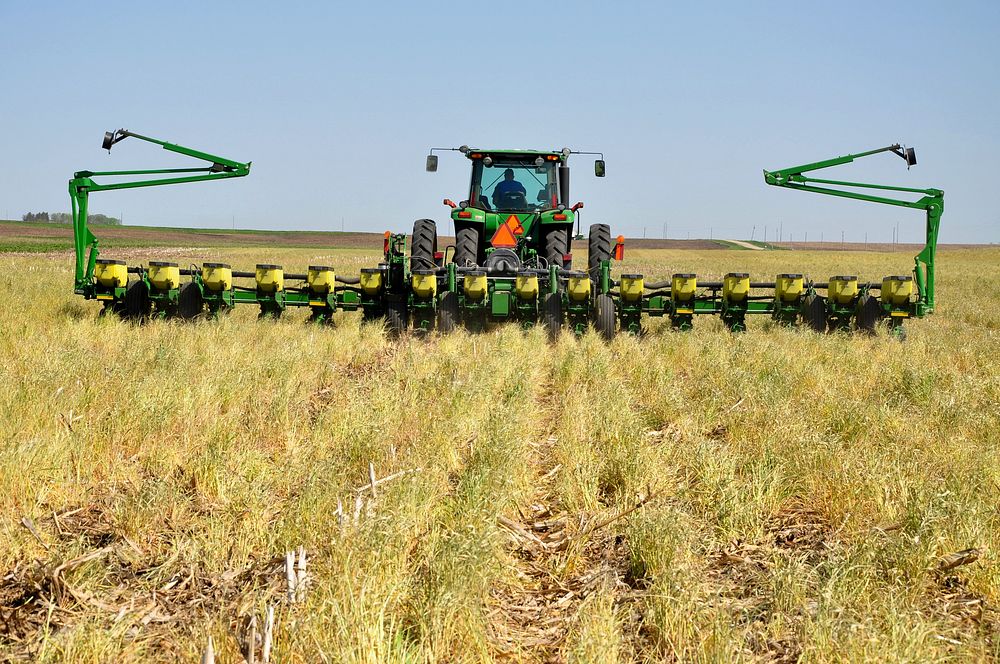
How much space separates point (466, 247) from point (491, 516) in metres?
8.24

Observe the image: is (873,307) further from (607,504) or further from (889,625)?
(889,625)

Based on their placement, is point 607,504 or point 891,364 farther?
point 891,364

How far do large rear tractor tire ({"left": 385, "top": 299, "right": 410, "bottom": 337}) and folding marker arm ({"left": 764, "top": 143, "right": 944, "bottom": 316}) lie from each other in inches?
206

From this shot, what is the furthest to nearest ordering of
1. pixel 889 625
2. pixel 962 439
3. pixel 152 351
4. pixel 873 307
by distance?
1. pixel 873 307
2. pixel 152 351
3. pixel 962 439
4. pixel 889 625

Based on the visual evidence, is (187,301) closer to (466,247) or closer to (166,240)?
(466,247)

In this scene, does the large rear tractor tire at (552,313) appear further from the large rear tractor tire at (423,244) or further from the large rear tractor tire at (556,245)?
the large rear tractor tire at (423,244)

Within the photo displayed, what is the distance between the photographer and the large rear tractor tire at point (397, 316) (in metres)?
11.1

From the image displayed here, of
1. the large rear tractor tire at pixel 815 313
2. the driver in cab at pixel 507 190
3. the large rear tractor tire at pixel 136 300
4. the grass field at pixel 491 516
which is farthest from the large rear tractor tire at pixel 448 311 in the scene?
the large rear tractor tire at pixel 815 313

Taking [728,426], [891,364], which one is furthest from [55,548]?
[891,364]

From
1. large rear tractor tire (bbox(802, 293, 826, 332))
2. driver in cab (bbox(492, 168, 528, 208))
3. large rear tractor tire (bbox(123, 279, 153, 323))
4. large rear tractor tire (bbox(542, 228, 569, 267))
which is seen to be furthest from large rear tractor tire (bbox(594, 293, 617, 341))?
large rear tractor tire (bbox(123, 279, 153, 323))

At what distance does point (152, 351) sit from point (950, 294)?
18.2m

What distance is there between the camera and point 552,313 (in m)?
10.6

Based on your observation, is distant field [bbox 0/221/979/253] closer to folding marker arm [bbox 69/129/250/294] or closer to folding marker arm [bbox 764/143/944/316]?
folding marker arm [bbox 69/129/250/294]

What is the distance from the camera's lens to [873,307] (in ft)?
35.5
